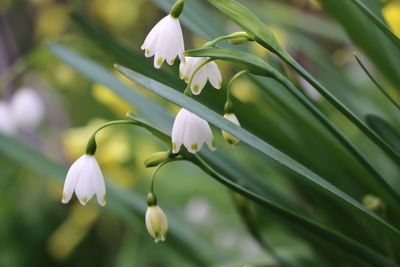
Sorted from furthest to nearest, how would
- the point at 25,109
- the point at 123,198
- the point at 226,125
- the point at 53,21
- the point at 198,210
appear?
the point at 53,21 → the point at 25,109 → the point at 198,210 → the point at 123,198 → the point at 226,125

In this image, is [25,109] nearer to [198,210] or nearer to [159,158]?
[198,210]

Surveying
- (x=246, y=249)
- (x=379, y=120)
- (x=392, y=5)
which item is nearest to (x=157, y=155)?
(x=379, y=120)

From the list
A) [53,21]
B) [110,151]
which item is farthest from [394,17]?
[53,21]

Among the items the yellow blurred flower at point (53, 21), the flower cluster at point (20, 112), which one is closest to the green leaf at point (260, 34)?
the flower cluster at point (20, 112)

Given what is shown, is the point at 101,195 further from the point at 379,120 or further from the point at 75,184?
the point at 379,120

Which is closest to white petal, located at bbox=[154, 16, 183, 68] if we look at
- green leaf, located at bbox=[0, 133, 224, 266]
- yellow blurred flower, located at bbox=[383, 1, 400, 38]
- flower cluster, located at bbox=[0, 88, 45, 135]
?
green leaf, located at bbox=[0, 133, 224, 266]

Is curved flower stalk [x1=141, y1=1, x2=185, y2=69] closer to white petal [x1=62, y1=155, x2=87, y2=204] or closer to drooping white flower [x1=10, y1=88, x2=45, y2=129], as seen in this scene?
white petal [x1=62, y1=155, x2=87, y2=204]

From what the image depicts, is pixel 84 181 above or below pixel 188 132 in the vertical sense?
below
